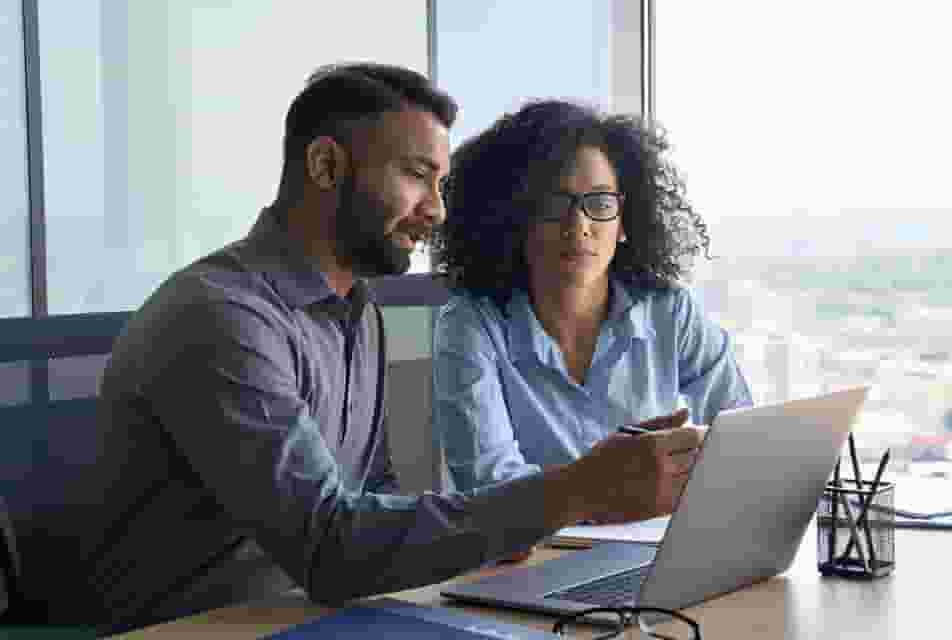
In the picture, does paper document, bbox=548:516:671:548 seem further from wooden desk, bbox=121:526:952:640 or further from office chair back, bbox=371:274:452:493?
office chair back, bbox=371:274:452:493

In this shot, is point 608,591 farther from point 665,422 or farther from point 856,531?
point 856,531

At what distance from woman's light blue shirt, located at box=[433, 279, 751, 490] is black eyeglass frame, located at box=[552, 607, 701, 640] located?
2.65 feet

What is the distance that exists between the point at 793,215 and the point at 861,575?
74.1 inches

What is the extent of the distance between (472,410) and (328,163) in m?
0.58

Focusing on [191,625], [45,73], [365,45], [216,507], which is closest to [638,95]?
[365,45]

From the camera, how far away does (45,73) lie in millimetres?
2223

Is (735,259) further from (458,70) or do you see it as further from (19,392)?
(19,392)

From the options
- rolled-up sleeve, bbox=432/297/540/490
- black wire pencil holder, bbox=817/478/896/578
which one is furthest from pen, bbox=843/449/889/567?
rolled-up sleeve, bbox=432/297/540/490

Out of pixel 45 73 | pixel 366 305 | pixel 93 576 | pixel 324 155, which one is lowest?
pixel 93 576

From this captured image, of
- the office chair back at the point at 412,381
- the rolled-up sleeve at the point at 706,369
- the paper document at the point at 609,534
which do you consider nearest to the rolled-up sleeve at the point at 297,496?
the paper document at the point at 609,534

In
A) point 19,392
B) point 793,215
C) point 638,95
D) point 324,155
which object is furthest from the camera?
point 638,95

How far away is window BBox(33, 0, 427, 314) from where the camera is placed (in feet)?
7.46

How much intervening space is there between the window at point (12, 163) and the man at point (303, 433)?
58 cm

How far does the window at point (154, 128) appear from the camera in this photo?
2.27 meters
